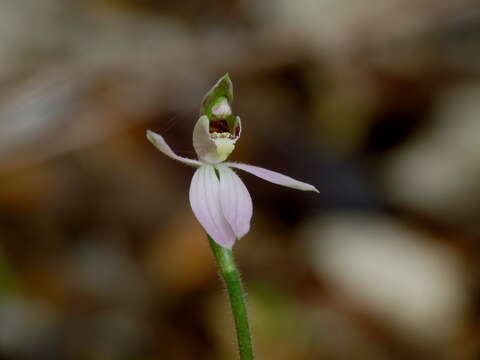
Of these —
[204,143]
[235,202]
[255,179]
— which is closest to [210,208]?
[235,202]

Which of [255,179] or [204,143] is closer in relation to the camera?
[204,143]

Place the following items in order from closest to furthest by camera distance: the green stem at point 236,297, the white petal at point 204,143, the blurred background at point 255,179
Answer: the green stem at point 236,297 < the white petal at point 204,143 < the blurred background at point 255,179

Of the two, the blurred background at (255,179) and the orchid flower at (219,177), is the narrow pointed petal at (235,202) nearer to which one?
the orchid flower at (219,177)

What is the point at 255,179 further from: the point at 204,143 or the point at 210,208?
the point at 210,208

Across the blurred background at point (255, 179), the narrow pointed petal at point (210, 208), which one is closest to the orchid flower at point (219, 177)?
the narrow pointed petal at point (210, 208)

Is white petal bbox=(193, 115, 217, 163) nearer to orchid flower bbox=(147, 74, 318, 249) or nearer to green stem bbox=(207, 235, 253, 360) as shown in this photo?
orchid flower bbox=(147, 74, 318, 249)

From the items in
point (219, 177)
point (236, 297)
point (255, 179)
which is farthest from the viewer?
point (255, 179)
